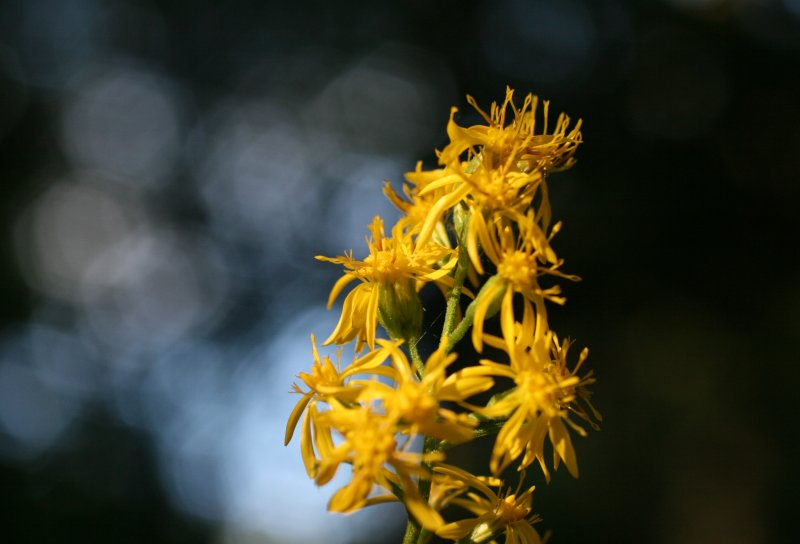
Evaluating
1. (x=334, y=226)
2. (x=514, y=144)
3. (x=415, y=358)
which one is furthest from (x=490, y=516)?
(x=334, y=226)

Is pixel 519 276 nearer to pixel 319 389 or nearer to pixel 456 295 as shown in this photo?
pixel 456 295

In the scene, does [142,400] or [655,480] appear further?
[142,400]

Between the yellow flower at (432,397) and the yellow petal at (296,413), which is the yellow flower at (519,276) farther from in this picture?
the yellow petal at (296,413)

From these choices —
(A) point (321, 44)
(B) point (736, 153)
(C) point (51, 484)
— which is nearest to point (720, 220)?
(B) point (736, 153)

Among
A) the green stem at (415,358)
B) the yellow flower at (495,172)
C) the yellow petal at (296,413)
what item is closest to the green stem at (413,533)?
the green stem at (415,358)

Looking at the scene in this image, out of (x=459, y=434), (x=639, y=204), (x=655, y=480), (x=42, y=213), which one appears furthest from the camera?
(x=42, y=213)

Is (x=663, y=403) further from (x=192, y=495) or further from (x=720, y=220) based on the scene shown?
(x=192, y=495)
